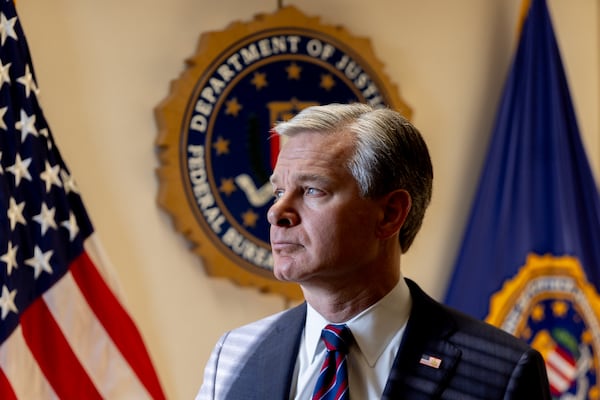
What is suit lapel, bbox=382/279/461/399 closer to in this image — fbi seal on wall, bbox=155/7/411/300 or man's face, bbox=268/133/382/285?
man's face, bbox=268/133/382/285

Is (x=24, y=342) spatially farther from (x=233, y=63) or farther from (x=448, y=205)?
(x=448, y=205)

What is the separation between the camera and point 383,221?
1841 millimetres

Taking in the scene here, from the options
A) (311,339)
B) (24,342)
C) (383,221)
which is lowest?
(24,342)

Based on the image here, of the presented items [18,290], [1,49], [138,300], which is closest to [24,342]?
[18,290]

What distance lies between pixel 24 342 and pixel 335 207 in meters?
1.35

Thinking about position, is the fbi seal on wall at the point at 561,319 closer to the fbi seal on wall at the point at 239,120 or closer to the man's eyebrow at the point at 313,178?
the fbi seal on wall at the point at 239,120

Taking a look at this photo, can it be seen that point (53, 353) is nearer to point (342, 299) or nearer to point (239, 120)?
point (239, 120)

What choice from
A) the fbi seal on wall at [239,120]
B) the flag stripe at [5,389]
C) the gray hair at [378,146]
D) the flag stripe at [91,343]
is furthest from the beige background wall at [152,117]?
the gray hair at [378,146]

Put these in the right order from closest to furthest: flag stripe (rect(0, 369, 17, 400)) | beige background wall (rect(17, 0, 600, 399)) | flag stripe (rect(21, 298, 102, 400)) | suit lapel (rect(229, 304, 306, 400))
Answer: suit lapel (rect(229, 304, 306, 400)) → flag stripe (rect(0, 369, 17, 400)) → flag stripe (rect(21, 298, 102, 400)) → beige background wall (rect(17, 0, 600, 399))

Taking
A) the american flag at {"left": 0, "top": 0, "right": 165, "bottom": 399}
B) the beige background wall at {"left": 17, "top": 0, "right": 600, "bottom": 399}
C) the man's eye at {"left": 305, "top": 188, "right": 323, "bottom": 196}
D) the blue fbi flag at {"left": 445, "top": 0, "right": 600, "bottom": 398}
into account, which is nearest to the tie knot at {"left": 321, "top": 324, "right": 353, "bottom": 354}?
the man's eye at {"left": 305, "top": 188, "right": 323, "bottom": 196}

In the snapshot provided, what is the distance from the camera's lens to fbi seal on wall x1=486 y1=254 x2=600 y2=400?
13.2ft

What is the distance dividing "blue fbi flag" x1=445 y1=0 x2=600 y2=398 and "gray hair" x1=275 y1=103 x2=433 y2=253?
2.14 m

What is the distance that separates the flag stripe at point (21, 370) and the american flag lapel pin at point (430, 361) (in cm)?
139

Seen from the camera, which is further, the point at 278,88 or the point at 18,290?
the point at 278,88
